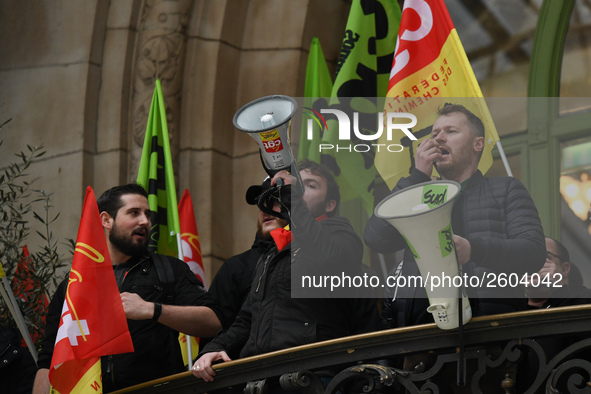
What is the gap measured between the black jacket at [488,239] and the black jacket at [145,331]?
49.7 inches

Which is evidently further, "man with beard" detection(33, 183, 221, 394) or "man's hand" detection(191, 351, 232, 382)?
"man with beard" detection(33, 183, 221, 394)

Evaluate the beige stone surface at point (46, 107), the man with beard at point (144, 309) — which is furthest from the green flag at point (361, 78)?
the beige stone surface at point (46, 107)

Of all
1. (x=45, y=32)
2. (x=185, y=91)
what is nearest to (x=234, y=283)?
(x=185, y=91)

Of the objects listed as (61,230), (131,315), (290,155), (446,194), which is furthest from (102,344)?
(61,230)

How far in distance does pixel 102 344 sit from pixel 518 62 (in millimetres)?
4345

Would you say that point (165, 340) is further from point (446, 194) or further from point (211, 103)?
point (211, 103)

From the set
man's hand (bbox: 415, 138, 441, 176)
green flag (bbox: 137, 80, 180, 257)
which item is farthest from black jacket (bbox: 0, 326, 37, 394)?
man's hand (bbox: 415, 138, 441, 176)

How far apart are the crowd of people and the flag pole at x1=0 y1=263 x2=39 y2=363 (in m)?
0.31

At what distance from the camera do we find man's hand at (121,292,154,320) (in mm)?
5320

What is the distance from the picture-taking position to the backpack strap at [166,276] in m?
5.64

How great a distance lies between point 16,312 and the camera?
19.7 feet

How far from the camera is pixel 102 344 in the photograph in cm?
533

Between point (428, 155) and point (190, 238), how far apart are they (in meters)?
3.16

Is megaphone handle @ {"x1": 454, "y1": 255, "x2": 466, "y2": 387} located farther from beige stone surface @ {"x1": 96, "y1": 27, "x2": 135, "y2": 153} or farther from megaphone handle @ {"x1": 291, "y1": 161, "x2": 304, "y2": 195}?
beige stone surface @ {"x1": 96, "y1": 27, "x2": 135, "y2": 153}
